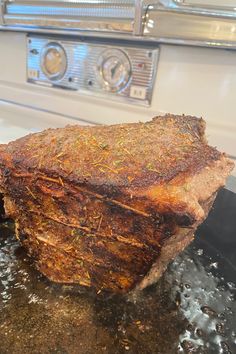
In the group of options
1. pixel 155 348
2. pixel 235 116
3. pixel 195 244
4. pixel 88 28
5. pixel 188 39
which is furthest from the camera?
pixel 88 28

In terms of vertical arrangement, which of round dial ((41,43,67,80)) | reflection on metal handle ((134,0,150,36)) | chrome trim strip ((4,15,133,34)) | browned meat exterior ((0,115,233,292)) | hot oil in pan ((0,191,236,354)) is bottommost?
hot oil in pan ((0,191,236,354))

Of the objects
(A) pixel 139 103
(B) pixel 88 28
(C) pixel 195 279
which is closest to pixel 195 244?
(C) pixel 195 279

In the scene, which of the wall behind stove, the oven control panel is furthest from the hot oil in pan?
the oven control panel

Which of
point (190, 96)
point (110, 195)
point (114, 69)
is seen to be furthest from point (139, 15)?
point (110, 195)

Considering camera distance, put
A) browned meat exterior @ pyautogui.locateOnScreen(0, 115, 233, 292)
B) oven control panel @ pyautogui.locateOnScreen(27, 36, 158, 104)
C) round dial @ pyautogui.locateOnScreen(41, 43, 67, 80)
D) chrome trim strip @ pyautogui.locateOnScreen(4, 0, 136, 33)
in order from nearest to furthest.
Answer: browned meat exterior @ pyautogui.locateOnScreen(0, 115, 233, 292)
chrome trim strip @ pyautogui.locateOnScreen(4, 0, 136, 33)
oven control panel @ pyautogui.locateOnScreen(27, 36, 158, 104)
round dial @ pyautogui.locateOnScreen(41, 43, 67, 80)

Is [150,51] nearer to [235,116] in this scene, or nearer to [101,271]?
[235,116]

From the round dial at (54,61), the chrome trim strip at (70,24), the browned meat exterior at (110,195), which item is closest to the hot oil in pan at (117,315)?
the browned meat exterior at (110,195)

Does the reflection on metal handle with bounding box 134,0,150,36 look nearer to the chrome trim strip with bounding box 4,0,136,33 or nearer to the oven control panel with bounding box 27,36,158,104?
the chrome trim strip with bounding box 4,0,136,33
